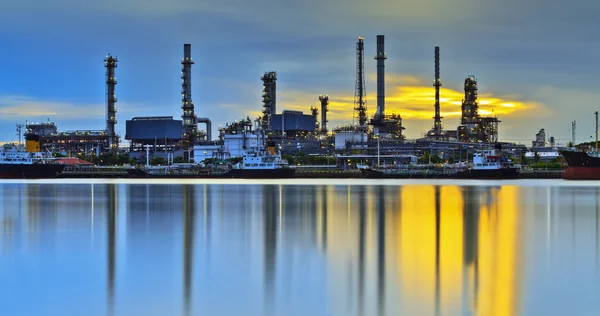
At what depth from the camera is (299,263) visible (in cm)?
1529

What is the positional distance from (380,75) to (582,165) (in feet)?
120

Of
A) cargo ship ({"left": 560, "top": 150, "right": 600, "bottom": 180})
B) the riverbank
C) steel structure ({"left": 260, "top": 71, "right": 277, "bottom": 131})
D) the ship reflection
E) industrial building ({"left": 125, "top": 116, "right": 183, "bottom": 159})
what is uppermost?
steel structure ({"left": 260, "top": 71, "right": 277, "bottom": 131})

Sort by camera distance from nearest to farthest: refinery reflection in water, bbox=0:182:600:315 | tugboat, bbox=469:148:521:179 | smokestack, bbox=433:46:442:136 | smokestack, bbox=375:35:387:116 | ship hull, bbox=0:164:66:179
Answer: refinery reflection in water, bbox=0:182:600:315 < tugboat, bbox=469:148:521:179 < ship hull, bbox=0:164:66:179 < smokestack, bbox=375:35:387:116 < smokestack, bbox=433:46:442:136

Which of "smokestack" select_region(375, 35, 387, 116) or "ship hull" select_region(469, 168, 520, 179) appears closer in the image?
"ship hull" select_region(469, 168, 520, 179)

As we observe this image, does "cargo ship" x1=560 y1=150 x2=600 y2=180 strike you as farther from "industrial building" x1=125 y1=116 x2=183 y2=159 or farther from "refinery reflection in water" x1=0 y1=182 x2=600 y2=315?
"industrial building" x1=125 y1=116 x2=183 y2=159

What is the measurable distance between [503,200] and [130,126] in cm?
8053

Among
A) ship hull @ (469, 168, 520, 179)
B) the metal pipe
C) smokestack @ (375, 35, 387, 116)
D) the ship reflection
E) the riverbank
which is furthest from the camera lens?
the metal pipe

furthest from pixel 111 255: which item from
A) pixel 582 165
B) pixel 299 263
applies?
pixel 582 165

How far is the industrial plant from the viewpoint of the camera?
332 ft

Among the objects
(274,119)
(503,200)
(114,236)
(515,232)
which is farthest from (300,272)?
(274,119)

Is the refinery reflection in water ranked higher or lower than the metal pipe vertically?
lower

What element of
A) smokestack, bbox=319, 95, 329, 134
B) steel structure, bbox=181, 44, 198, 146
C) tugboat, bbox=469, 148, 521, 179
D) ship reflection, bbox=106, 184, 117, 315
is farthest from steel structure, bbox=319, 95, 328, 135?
ship reflection, bbox=106, 184, 117, 315

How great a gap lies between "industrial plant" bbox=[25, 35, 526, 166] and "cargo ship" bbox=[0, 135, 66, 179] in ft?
50.7

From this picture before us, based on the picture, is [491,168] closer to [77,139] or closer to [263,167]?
[263,167]
